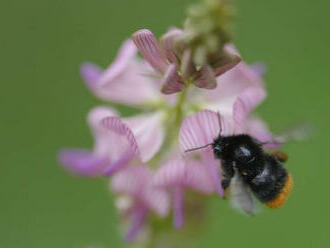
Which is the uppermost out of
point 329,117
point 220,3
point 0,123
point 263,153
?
point 220,3

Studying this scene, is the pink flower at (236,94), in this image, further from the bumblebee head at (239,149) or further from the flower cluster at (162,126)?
the bumblebee head at (239,149)

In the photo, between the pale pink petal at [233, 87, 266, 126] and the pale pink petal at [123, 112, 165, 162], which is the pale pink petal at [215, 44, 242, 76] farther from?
the pale pink petal at [123, 112, 165, 162]

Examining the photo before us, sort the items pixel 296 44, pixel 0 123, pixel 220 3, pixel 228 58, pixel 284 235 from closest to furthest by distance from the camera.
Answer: pixel 220 3, pixel 228 58, pixel 284 235, pixel 0 123, pixel 296 44

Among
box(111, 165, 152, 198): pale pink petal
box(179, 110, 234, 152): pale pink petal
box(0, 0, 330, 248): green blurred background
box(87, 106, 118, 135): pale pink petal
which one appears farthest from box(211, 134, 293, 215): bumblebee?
box(0, 0, 330, 248): green blurred background

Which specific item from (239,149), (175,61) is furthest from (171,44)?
(239,149)

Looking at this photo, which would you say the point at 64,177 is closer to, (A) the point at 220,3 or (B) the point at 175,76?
(B) the point at 175,76

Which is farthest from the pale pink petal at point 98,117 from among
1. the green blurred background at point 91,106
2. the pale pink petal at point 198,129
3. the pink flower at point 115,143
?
the green blurred background at point 91,106

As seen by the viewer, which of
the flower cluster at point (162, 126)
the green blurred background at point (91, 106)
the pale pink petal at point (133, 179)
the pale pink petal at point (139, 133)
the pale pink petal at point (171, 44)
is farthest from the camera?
the green blurred background at point (91, 106)

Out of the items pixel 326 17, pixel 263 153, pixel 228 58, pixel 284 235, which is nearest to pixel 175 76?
pixel 228 58
